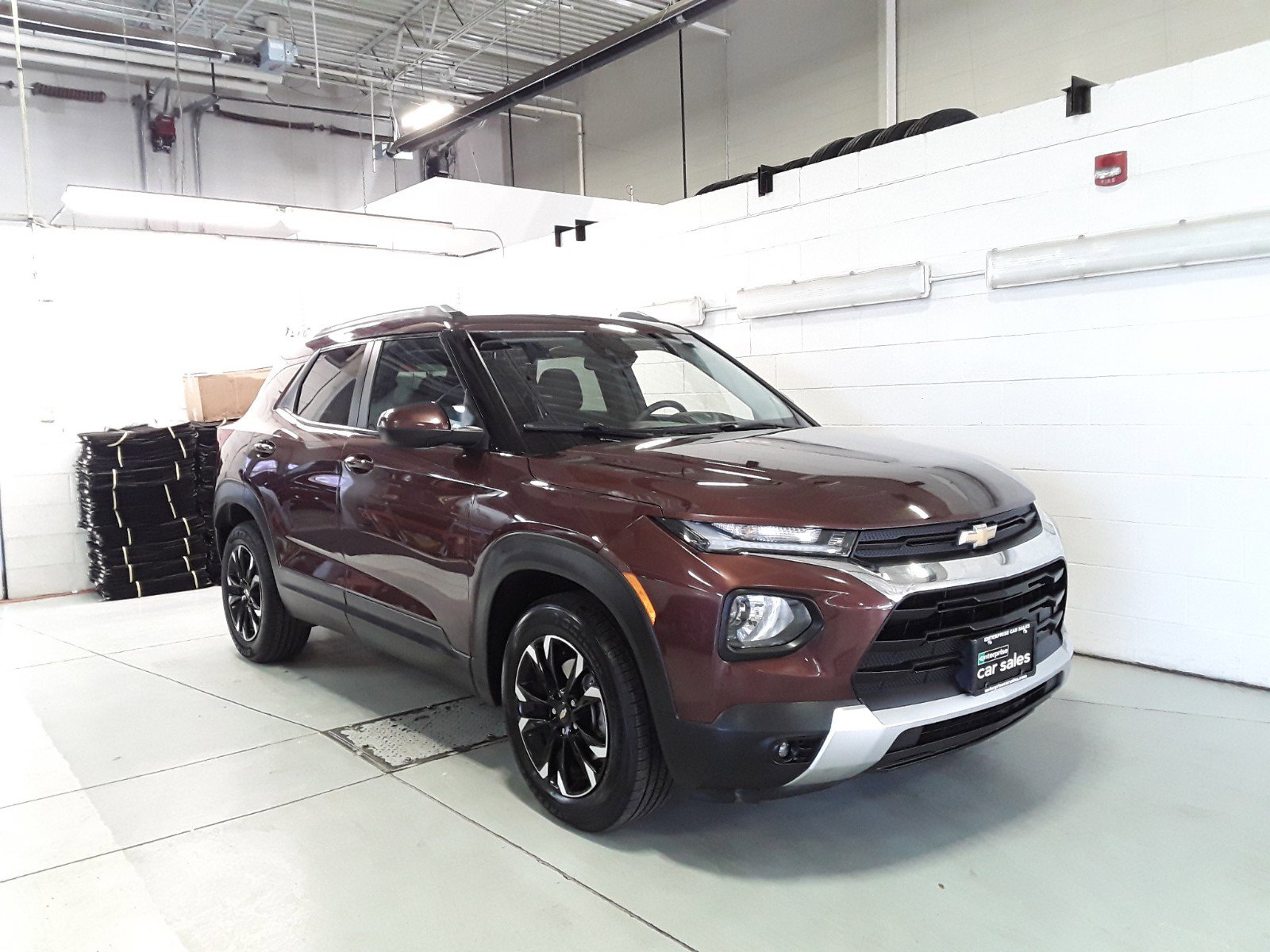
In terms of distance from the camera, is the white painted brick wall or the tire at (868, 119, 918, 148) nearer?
the white painted brick wall

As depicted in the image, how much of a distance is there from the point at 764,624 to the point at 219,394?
6277mm

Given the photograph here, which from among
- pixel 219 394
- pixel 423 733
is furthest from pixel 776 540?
pixel 219 394

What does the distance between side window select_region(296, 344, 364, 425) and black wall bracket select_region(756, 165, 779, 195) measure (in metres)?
2.92

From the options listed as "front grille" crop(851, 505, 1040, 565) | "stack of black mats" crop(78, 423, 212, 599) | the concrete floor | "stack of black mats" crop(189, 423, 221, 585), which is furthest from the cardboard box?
"front grille" crop(851, 505, 1040, 565)

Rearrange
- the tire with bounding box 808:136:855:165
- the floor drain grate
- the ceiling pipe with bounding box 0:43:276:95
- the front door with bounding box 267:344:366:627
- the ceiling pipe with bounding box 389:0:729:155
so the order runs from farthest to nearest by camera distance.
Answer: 1. the ceiling pipe with bounding box 0:43:276:95
2. the ceiling pipe with bounding box 389:0:729:155
3. the tire with bounding box 808:136:855:165
4. the front door with bounding box 267:344:366:627
5. the floor drain grate

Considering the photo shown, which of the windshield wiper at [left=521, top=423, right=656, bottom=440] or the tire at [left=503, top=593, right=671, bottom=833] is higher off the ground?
the windshield wiper at [left=521, top=423, right=656, bottom=440]

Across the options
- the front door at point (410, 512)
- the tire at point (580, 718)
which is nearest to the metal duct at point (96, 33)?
the front door at point (410, 512)

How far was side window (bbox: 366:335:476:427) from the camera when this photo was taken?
3.06 m

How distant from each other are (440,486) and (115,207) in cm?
456

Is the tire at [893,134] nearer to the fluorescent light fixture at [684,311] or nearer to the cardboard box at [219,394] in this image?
the fluorescent light fixture at [684,311]

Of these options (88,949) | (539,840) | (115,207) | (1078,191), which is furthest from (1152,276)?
(115,207)

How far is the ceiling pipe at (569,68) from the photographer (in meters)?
6.96

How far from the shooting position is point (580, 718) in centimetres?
255

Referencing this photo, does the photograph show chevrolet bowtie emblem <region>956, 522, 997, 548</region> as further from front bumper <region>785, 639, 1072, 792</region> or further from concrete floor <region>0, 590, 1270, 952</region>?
concrete floor <region>0, 590, 1270, 952</region>
